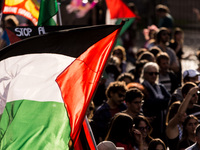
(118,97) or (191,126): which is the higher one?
(118,97)

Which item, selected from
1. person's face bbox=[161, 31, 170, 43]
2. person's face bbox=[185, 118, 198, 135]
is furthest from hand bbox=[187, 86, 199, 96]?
person's face bbox=[161, 31, 170, 43]

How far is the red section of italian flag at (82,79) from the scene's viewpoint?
18.7 ft

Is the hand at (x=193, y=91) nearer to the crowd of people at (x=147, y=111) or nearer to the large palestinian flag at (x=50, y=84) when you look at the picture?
the crowd of people at (x=147, y=111)

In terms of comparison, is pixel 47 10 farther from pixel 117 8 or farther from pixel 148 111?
pixel 117 8

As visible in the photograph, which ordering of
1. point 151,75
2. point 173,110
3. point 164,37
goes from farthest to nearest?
point 164,37
point 151,75
point 173,110

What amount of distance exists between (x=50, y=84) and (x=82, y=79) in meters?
0.29

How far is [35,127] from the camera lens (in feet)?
18.6

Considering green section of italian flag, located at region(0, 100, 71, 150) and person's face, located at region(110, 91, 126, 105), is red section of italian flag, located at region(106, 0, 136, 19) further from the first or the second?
green section of italian flag, located at region(0, 100, 71, 150)

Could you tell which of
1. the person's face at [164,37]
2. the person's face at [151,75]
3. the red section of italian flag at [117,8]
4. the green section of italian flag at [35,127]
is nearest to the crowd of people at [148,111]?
the person's face at [151,75]

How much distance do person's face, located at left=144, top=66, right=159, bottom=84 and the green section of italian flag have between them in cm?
450

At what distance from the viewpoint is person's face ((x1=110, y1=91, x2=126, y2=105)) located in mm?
9070

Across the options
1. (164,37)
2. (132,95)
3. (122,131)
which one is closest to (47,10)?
(132,95)

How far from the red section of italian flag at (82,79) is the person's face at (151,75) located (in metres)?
4.09

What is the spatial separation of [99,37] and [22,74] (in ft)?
2.57
